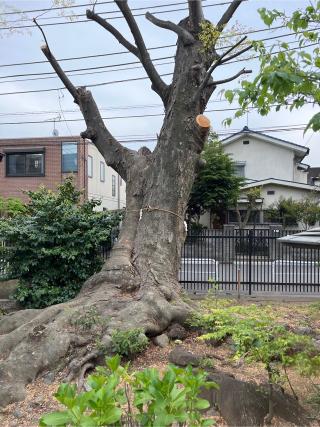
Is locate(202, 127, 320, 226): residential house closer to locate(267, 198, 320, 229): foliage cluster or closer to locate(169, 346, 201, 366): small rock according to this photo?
locate(267, 198, 320, 229): foliage cluster

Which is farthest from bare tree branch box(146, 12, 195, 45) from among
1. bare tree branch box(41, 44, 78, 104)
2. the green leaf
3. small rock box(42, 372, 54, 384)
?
the green leaf

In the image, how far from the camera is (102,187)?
34.2 metres

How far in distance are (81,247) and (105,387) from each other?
7834 millimetres

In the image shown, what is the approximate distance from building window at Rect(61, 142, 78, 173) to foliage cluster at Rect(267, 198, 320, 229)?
12880 millimetres

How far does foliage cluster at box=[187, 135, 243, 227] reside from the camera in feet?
86.5

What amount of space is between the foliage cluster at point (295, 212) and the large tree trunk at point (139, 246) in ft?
63.3

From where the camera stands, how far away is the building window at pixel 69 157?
29.2 m

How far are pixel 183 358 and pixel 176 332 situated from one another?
111cm

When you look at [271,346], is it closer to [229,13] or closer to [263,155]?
[229,13]

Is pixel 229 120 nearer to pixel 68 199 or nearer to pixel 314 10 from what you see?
pixel 314 10

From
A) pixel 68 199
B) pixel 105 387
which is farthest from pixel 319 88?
pixel 68 199

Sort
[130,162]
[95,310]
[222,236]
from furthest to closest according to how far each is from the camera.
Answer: [222,236]
[130,162]
[95,310]

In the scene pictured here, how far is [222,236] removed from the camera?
12.7 metres

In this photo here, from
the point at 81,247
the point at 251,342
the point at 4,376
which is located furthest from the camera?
the point at 81,247
